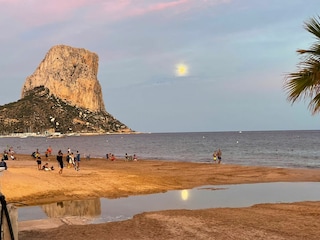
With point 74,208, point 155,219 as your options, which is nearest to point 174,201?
point 74,208

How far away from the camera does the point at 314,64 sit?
9.88 metres

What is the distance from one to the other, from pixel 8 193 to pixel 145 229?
12219 mm

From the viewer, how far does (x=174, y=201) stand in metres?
23.9

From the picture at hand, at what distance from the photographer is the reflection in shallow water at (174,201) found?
64.5 ft

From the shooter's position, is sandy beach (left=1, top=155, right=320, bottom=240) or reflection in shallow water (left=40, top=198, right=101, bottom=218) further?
reflection in shallow water (left=40, top=198, right=101, bottom=218)

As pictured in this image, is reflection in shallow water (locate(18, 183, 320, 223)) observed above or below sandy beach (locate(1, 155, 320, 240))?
below

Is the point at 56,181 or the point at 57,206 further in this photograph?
the point at 56,181

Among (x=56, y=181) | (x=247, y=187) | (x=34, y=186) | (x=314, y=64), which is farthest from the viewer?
(x=247, y=187)

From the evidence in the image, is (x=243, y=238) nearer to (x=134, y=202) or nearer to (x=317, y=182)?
(x=134, y=202)

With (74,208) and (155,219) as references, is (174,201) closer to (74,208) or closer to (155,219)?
(74,208)

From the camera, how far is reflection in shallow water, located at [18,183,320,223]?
1967 centimetres

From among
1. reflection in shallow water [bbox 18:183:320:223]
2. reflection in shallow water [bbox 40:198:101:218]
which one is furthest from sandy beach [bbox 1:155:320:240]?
reflection in shallow water [bbox 18:183:320:223]

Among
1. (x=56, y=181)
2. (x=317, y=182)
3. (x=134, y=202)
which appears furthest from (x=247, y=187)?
(x=56, y=181)

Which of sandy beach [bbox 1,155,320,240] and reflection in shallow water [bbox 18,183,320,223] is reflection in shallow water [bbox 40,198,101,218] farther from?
sandy beach [bbox 1,155,320,240]
